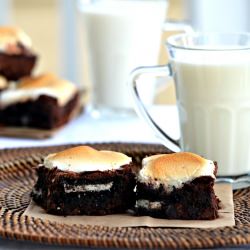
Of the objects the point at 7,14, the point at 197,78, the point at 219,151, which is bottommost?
the point at 7,14

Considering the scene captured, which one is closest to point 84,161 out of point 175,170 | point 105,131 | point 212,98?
point 175,170

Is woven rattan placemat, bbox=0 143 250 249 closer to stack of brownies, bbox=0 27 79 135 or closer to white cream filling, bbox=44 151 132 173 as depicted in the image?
white cream filling, bbox=44 151 132 173

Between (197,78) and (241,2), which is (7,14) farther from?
(197,78)

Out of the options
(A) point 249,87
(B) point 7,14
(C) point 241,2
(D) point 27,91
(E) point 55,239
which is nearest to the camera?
(E) point 55,239

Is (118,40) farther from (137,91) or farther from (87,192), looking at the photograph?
(87,192)

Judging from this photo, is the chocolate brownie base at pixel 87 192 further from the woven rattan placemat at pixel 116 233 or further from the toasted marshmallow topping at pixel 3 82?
the toasted marshmallow topping at pixel 3 82

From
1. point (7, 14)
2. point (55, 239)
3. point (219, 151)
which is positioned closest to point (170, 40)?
point (219, 151)
